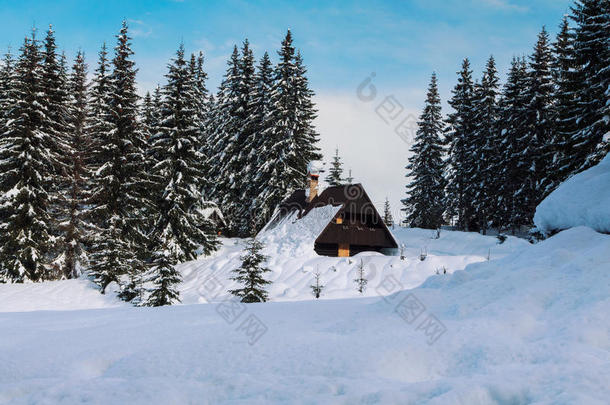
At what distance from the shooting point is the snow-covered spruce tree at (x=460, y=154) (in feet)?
113

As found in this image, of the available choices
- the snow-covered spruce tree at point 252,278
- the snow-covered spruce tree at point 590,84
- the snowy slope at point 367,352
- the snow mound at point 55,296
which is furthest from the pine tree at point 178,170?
the snow-covered spruce tree at point 590,84

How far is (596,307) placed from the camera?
13.7 ft

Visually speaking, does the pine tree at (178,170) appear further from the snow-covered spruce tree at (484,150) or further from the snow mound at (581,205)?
the snow-covered spruce tree at (484,150)

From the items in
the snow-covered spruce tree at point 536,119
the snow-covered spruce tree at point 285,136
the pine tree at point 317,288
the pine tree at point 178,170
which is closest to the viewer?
the pine tree at point 317,288

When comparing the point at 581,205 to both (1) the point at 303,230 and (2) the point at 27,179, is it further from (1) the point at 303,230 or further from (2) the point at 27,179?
(2) the point at 27,179

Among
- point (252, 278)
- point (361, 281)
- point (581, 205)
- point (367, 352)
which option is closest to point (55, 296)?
point (252, 278)

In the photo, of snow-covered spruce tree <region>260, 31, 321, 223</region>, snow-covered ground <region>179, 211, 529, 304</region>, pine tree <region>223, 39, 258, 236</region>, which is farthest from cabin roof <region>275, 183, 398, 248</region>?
pine tree <region>223, 39, 258, 236</region>

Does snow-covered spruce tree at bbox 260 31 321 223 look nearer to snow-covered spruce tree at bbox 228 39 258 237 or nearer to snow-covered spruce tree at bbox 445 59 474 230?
snow-covered spruce tree at bbox 228 39 258 237

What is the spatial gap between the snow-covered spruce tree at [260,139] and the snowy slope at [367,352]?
2473 cm

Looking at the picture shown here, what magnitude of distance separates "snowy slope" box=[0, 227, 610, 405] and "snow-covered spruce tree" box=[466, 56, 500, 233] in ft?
91.5

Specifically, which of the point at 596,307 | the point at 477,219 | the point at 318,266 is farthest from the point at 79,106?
the point at 477,219

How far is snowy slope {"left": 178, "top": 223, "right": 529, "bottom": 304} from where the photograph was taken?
703 inches

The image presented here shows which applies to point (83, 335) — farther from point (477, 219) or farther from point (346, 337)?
point (477, 219)

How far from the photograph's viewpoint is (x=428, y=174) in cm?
3653
